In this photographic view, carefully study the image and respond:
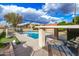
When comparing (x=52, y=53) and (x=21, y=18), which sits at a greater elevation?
(x=21, y=18)

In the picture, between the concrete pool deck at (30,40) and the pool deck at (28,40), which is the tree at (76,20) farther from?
the pool deck at (28,40)

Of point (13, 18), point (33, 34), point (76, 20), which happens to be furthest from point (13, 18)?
point (76, 20)

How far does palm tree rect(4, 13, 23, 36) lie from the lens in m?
1.27

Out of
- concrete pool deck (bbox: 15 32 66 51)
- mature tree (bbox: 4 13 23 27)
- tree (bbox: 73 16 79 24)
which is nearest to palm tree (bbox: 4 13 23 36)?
mature tree (bbox: 4 13 23 27)

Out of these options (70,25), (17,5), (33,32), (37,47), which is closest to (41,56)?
(37,47)

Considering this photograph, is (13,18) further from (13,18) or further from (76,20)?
(76,20)

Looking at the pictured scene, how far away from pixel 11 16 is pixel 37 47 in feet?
1.13

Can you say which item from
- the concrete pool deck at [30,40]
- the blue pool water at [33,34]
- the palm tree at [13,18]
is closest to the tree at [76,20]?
the concrete pool deck at [30,40]

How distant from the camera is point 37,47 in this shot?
1276mm

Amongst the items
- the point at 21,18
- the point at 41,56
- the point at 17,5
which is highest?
the point at 17,5

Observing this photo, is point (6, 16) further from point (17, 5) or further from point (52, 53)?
point (52, 53)

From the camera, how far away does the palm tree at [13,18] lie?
50.1 inches

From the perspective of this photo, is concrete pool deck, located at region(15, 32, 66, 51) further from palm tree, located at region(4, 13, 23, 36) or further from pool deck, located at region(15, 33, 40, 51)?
palm tree, located at region(4, 13, 23, 36)

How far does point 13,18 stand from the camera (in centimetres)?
128
